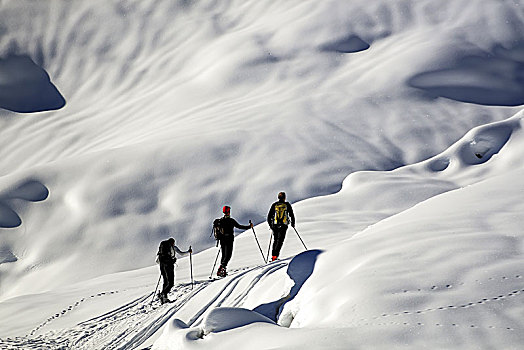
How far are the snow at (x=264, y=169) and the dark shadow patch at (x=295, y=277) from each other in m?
0.04

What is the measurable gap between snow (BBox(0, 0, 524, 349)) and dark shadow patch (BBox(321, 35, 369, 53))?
0.22 meters

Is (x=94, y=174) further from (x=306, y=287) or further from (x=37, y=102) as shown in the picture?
(x=37, y=102)

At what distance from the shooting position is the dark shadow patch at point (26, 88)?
54812 mm

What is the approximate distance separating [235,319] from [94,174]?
25417 millimetres

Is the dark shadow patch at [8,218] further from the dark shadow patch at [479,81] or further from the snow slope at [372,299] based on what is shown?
the dark shadow patch at [479,81]

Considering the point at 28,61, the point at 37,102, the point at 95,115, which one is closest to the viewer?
the point at 95,115

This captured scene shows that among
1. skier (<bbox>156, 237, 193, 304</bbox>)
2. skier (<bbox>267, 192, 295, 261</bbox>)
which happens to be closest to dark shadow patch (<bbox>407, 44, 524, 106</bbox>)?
skier (<bbox>267, 192, 295, 261</bbox>)

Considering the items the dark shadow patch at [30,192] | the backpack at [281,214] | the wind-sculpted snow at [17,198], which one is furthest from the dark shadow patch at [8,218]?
the backpack at [281,214]

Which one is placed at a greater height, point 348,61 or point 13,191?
point 348,61

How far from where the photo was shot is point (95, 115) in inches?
1941

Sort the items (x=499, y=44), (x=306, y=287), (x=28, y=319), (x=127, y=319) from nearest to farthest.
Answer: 1. (x=306, y=287)
2. (x=127, y=319)
3. (x=28, y=319)
4. (x=499, y=44)

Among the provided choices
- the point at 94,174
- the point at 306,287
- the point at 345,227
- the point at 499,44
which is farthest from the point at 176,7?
the point at 306,287

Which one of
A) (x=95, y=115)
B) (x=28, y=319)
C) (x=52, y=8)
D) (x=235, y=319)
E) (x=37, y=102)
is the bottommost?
(x=235, y=319)

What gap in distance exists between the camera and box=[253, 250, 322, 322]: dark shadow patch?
665cm
